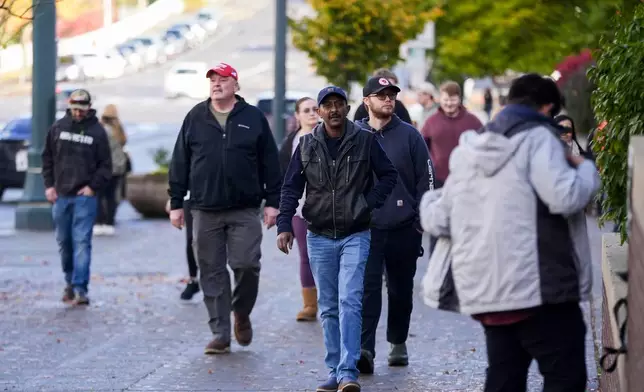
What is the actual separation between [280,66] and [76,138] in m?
12.4

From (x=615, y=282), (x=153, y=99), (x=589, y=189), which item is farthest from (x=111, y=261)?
(x=153, y=99)

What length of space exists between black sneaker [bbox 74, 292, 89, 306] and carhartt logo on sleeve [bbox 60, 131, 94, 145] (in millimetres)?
1311

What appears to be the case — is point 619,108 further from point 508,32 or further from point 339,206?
point 508,32

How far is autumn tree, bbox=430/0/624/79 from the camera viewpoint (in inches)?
1449

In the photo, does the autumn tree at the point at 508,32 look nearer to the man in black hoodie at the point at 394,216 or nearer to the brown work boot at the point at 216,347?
the brown work boot at the point at 216,347

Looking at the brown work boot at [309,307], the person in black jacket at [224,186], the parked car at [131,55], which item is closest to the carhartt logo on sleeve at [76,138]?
the brown work boot at [309,307]

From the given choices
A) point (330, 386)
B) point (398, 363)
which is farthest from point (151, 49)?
point (330, 386)

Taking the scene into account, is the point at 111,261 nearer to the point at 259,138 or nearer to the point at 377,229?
the point at 259,138

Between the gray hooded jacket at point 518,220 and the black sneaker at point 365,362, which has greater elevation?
the gray hooded jacket at point 518,220

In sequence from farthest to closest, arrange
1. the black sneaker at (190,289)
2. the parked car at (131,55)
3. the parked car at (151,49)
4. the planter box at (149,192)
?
1. the parked car at (151,49)
2. the parked car at (131,55)
3. the planter box at (149,192)
4. the black sneaker at (190,289)

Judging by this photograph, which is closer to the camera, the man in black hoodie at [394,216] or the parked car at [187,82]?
the man in black hoodie at [394,216]

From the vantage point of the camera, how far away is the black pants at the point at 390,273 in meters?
9.09

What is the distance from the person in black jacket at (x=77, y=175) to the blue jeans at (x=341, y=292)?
4497 millimetres

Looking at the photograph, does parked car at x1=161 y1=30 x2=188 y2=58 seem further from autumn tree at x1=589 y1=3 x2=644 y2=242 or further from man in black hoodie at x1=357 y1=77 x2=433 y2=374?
autumn tree at x1=589 y1=3 x2=644 y2=242
